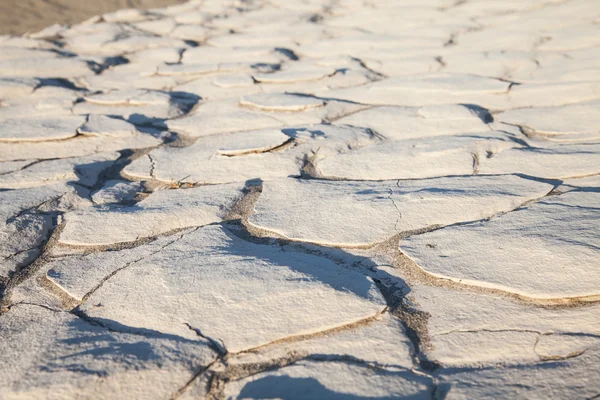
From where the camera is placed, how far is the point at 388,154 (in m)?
1.69

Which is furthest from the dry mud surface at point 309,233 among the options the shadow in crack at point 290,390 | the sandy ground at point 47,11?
the sandy ground at point 47,11

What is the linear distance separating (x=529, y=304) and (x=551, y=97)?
150 centimetres

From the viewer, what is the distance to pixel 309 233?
1.26 metres

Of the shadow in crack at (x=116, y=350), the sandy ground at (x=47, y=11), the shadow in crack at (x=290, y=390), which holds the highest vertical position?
the sandy ground at (x=47, y=11)

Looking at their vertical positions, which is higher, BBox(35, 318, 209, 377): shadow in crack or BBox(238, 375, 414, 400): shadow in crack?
BBox(238, 375, 414, 400): shadow in crack

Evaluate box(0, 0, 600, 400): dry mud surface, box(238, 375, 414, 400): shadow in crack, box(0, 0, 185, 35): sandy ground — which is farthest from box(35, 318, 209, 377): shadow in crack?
box(0, 0, 185, 35): sandy ground

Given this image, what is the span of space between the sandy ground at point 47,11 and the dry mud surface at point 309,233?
264 cm

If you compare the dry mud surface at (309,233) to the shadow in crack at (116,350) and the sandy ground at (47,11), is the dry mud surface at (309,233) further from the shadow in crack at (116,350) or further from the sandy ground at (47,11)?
the sandy ground at (47,11)

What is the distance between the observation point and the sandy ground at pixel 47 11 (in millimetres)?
4926

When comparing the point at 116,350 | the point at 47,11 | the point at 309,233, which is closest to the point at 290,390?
the point at 116,350

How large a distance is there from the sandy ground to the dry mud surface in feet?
8.65

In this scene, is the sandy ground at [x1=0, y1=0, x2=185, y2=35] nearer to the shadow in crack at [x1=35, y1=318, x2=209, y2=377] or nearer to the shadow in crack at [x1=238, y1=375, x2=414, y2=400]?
the shadow in crack at [x1=35, y1=318, x2=209, y2=377]

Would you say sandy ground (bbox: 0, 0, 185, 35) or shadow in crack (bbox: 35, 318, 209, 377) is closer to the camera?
shadow in crack (bbox: 35, 318, 209, 377)

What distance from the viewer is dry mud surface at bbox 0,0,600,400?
0.84m
